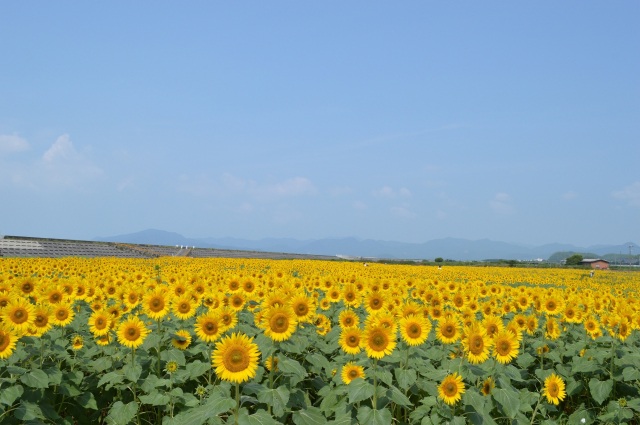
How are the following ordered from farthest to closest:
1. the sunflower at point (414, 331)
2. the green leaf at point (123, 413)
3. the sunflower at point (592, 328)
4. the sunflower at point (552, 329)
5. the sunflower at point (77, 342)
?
the sunflower at point (592, 328)
the sunflower at point (552, 329)
the sunflower at point (77, 342)
the green leaf at point (123, 413)
the sunflower at point (414, 331)

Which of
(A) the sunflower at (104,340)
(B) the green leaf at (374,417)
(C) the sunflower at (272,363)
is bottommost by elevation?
(B) the green leaf at (374,417)

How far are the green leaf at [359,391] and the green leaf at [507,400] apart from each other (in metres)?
1.65

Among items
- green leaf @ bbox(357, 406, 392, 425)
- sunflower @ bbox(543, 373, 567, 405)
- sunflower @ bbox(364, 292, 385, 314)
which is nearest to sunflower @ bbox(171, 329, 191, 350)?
sunflower @ bbox(364, 292, 385, 314)

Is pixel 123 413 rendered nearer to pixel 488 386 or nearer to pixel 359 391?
pixel 359 391

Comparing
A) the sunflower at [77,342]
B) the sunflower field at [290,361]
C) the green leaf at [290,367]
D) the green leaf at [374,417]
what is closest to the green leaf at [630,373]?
the sunflower field at [290,361]

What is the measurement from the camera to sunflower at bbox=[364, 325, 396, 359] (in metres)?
5.13

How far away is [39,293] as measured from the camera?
7621 millimetres

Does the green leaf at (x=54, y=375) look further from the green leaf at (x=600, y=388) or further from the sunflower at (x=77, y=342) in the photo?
the green leaf at (x=600, y=388)

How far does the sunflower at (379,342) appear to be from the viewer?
202 inches

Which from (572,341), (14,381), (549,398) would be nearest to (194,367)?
(14,381)

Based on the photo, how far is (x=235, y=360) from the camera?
457 centimetres

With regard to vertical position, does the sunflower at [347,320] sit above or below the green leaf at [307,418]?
above

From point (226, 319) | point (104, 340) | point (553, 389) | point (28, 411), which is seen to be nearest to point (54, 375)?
point (28, 411)

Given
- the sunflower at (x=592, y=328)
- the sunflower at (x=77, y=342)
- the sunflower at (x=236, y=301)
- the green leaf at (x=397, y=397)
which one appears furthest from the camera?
the sunflower at (x=592, y=328)
